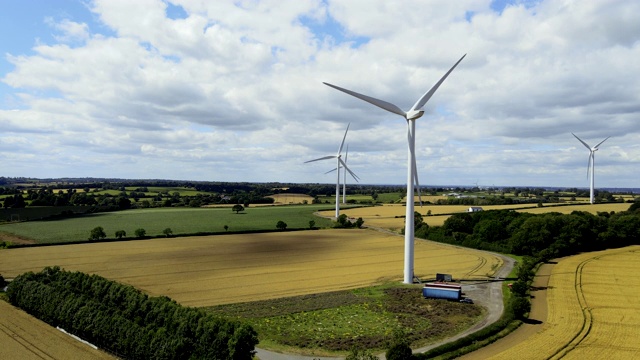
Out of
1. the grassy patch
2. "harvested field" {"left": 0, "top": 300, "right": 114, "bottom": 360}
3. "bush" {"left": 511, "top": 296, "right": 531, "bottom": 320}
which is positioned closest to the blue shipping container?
the grassy patch

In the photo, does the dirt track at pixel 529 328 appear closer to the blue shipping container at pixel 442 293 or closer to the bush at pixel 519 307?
the bush at pixel 519 307

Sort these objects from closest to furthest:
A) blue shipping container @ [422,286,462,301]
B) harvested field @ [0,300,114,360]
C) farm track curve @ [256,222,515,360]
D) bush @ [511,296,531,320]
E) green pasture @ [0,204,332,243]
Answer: harvested field @ [0,300,114,360]
farm track curve @ [256,222,515,360]
bush @ [511,296,531,320]
blue shipping container @ [422,286,462,301]
green pasture @ [0,204,332,243]

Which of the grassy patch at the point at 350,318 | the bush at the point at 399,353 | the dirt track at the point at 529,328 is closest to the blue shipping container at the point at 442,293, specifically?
the grassy patch at the point at 350,318

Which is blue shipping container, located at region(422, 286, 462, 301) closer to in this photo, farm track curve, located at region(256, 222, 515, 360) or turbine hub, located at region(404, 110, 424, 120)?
farm track curve, located at region(256, 222, 515, 360)

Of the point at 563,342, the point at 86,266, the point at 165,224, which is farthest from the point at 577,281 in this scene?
the point at 165,224

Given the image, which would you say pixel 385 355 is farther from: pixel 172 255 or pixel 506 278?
pixel 172 255

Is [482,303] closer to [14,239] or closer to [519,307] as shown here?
[519,307]
